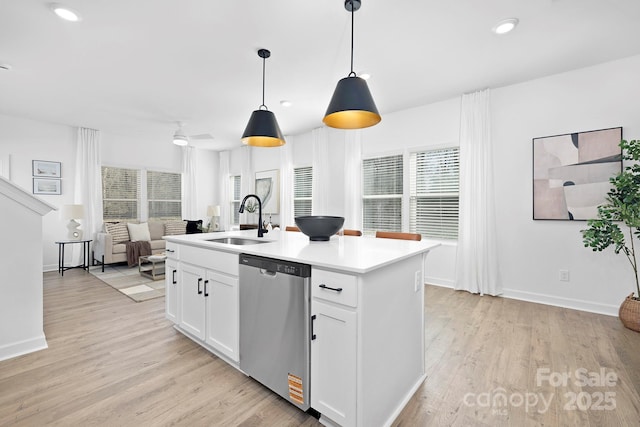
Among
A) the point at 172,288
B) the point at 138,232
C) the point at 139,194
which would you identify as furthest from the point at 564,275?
the point at 139,194

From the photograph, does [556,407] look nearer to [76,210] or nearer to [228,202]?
[76,210]

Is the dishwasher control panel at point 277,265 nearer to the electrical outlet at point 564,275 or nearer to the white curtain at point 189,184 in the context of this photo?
the electrical outlet at point 564,275

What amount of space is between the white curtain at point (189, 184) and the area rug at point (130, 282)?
223 cm

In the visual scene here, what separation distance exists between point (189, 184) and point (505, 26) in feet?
23.9

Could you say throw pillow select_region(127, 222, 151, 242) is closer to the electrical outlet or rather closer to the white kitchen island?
the white kitchen island

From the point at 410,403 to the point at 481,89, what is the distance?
3.91 metres

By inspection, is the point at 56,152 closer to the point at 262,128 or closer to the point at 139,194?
the point at 139,194

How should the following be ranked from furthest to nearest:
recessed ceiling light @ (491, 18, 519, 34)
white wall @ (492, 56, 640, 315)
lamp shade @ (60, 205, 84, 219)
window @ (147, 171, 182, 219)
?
window @ (147, 171, 182, 219)
lamp shade @ (60, 205, 84, 219)
white wall @ (492, 56, 640, 315)
recessed ceiling light @ (491, 18, 519, 34)

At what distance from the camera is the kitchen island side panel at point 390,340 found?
1349 mm

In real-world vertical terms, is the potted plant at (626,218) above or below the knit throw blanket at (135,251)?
above

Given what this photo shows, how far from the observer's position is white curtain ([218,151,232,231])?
26.6 ft

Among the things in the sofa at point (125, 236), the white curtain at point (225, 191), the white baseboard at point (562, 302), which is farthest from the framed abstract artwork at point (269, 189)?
the white baseboard at point (562, 302)

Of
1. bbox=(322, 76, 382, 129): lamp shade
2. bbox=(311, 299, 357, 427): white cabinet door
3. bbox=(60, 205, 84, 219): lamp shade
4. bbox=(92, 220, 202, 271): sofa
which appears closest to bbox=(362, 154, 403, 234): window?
bbox=(322, 76, 382, 129): lamp shade

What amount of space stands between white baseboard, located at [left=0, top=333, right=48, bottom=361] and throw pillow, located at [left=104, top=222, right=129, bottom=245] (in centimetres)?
357
